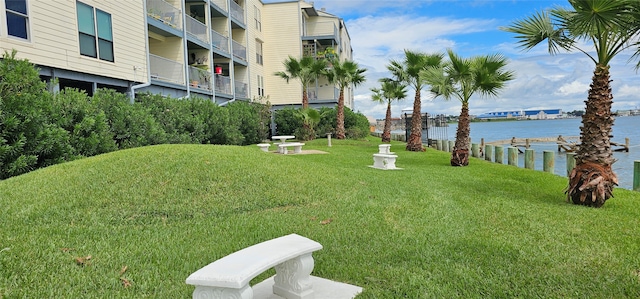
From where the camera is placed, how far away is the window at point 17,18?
11.4 m

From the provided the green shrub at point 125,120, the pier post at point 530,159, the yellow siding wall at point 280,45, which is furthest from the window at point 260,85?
the pier post at point 530,159

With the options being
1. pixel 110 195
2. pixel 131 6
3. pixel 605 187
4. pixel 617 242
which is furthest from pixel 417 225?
pixel 131 6

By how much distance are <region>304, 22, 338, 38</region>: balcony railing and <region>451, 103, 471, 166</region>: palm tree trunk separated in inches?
967

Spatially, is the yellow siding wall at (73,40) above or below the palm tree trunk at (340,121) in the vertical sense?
above

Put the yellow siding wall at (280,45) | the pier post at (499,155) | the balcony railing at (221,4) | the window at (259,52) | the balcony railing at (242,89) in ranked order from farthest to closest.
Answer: the yellow siding wall at (280,45) → the window at (259,52) → the balcony railing at (242,89) → the balcony railing at (221,4) → the pier post at (499,155)

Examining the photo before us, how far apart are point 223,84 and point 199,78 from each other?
3.02 metres

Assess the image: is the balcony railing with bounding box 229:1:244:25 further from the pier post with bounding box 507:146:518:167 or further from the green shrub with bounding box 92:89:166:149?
the pier post with bounding box 507:146:518:167

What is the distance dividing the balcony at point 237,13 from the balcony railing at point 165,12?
7.90 metres

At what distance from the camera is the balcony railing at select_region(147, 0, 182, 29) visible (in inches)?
755

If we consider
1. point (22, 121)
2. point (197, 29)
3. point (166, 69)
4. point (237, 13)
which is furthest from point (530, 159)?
point (237, 13)

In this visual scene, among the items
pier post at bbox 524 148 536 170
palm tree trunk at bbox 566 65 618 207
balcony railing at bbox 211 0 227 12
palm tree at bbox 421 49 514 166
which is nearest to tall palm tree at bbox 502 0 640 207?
palm tree trunk at bbox 566 65 618 207

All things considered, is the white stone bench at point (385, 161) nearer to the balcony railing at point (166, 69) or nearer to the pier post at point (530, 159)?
the pier post at point (530, 159)

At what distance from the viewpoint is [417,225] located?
6.59 metres

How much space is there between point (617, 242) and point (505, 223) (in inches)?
58.0
